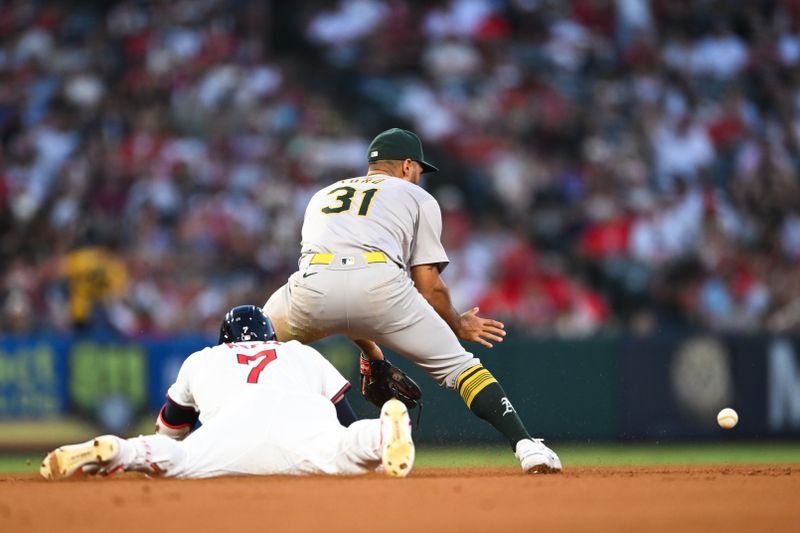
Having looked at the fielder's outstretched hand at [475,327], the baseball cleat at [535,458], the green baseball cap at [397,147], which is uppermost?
the green baseball cap at [397,147]

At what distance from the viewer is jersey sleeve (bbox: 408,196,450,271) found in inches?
281

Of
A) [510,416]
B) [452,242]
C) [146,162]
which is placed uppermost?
[146,162]

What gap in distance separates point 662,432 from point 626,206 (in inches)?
136

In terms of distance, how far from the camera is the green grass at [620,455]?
10383 mm

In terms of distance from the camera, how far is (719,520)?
4871mm

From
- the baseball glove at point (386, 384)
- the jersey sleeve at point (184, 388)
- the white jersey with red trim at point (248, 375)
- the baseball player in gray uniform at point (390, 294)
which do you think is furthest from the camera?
the baseball glove at point (386, 384)

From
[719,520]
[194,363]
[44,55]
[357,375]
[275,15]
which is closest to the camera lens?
[719,520]

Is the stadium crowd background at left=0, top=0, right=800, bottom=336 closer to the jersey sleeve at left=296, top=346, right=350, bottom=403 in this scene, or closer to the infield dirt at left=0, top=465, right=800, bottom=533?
the jersey sleeve at left=296, top=346, right=350, bottom=403

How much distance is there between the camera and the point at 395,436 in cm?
590

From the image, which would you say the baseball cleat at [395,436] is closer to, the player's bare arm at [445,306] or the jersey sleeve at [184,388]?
the jersey sleeve at [184,388]

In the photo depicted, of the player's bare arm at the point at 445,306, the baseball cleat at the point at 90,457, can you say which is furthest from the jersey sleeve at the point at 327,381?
the baseball cleat at the point at 90,457

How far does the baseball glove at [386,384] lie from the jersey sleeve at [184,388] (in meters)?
1.23

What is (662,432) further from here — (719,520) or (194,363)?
(719,520)

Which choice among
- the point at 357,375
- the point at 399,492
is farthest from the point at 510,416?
the point at 357,375
